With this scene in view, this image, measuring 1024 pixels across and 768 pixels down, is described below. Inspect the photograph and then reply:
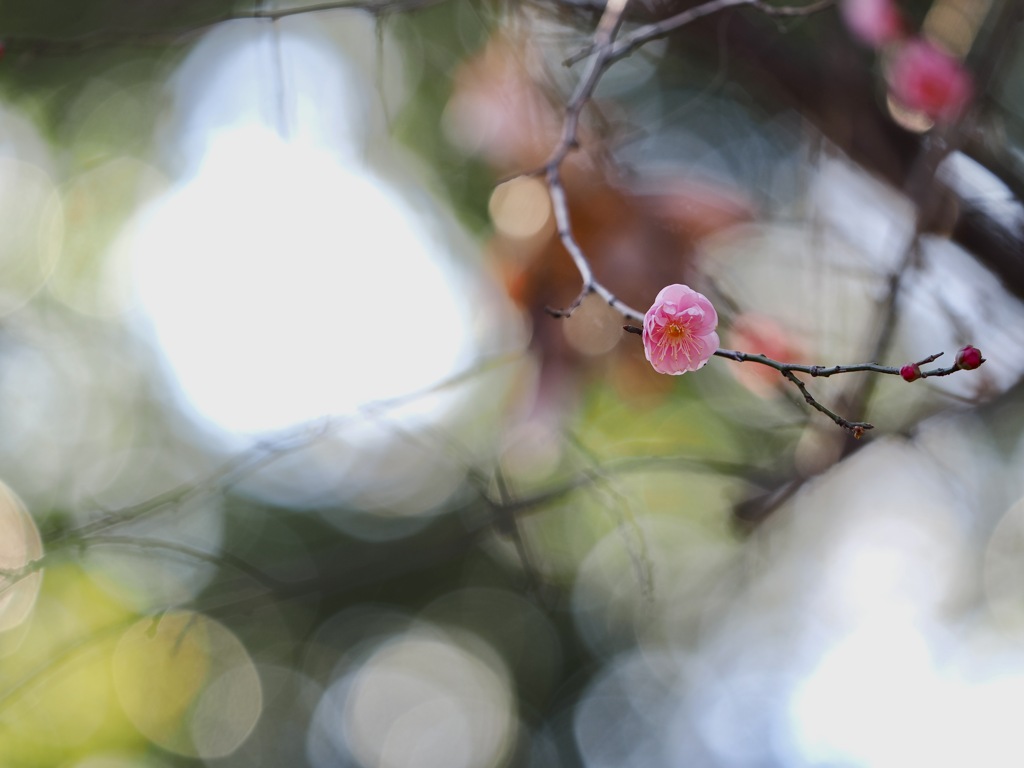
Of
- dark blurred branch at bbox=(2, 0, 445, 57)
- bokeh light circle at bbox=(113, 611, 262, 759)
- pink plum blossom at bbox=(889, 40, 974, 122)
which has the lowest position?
bokeh light circle at bbox=(113, 611, 262, 759)

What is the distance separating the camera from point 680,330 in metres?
0.62

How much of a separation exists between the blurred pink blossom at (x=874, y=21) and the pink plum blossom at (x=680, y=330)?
98 cm

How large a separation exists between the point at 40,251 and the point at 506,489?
96.7 inches

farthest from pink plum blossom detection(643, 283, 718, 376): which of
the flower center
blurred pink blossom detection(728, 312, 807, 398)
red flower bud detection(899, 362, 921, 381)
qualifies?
blurred pink blossom detection(728, 312, 807, 398)

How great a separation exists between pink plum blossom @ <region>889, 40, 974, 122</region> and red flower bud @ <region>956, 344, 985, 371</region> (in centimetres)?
72

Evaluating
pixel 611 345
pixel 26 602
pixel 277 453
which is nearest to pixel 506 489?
pixel 277 453

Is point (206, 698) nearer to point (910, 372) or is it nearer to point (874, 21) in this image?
point (874, 21)

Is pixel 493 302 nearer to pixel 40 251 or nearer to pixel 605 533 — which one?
pixel 605 533

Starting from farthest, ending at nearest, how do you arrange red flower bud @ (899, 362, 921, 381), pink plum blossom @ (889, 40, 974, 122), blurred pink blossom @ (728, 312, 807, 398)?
pink plum blossom @ (889, 40, 974, 122), blurred pink blossom @ (728, 312, 807, 398), red flower bud @ (899, 362, 921, 381)

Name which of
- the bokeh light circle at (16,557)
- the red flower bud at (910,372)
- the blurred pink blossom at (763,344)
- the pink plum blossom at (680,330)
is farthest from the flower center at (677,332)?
the bokeh light circle at (16,557)

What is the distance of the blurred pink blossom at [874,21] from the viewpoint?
1332 mm

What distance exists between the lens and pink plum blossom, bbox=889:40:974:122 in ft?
3.78

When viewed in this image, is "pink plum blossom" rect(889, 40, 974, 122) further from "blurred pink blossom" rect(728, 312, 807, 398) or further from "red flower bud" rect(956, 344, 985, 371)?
"red flower bud" rect(956, 344, 985, 371)

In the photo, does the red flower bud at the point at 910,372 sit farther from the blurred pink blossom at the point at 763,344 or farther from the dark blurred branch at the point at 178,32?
the dark blurred branch at the point at 178,32
